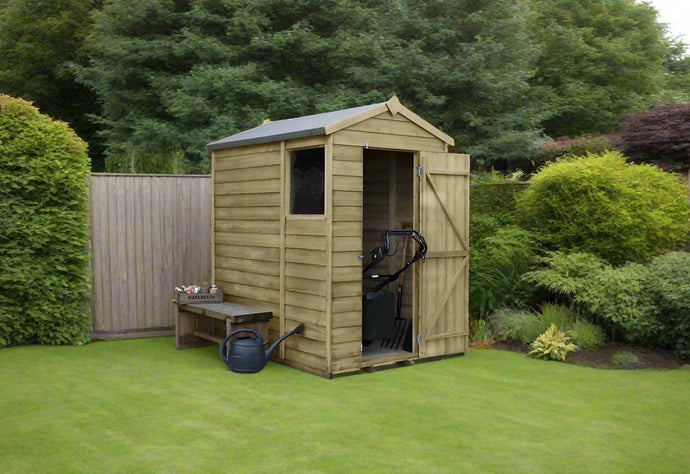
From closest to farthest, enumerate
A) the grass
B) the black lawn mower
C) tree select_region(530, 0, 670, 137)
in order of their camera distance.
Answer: the grass, the black lawn mower, tree select_region(530, 0, 670, 137)

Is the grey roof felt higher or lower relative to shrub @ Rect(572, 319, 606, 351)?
higher

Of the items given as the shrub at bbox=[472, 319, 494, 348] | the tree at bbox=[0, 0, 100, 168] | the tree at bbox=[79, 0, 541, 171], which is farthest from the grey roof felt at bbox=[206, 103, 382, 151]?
the tree at bbox=[0, 0, 100, 168]

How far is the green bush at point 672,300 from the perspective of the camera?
273 inches

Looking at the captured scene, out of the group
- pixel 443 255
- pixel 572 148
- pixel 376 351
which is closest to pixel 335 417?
pixel 376 351

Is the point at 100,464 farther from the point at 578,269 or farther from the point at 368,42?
the point at 368,42

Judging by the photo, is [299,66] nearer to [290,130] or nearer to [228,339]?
[290,130]

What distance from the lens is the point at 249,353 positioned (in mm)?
6426

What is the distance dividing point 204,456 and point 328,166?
2896mm

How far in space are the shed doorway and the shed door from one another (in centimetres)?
31

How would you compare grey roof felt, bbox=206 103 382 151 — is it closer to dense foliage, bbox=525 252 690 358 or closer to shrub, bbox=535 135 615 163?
dense foliage, bbox=525 252 690 358

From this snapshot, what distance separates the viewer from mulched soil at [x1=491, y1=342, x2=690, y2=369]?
6.86 meters

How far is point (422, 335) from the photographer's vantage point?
700 cm

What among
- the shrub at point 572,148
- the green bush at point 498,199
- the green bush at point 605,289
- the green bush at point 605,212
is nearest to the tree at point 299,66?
the shrub at point 572,148

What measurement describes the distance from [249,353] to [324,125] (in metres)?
2.26
